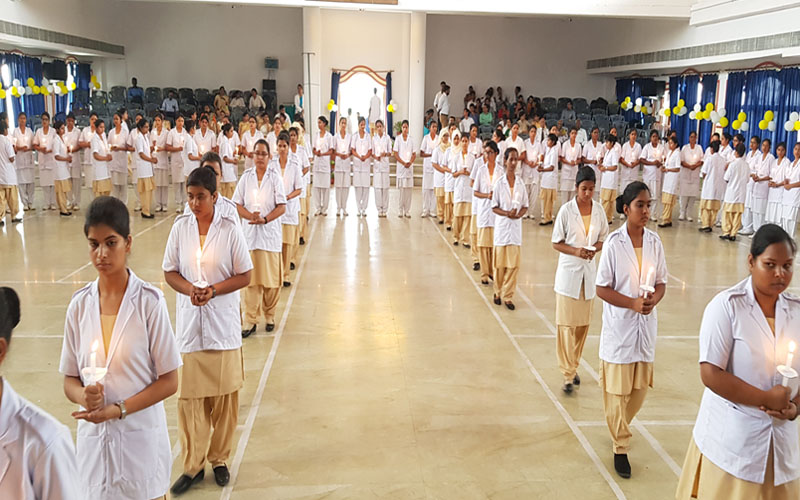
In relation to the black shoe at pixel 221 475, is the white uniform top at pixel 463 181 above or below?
above

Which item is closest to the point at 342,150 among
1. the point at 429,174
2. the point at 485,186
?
the point at 429,174

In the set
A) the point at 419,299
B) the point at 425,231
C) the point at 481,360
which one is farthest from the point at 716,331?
the point at 425,231

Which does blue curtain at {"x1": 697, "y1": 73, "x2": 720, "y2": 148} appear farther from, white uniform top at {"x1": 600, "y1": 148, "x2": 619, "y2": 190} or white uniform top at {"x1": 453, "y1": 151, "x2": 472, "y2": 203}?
white uniform top at {"x1": 453, "y1": 151, "x2": 472, "y2": 203}

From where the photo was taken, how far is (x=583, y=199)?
5820 millimetres

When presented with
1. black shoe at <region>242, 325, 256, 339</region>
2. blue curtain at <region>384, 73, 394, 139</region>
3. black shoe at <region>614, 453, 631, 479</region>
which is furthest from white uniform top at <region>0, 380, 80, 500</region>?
blue curtain at <region>384, 73, 394, 139</region>

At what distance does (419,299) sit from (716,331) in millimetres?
5933

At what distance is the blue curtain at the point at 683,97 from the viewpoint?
21969mm

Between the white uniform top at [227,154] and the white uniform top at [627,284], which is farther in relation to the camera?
the white uniform top at [227,154]

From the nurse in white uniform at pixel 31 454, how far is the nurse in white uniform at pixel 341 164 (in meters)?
13.4

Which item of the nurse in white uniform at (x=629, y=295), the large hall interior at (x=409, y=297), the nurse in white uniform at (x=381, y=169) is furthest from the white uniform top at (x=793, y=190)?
the nurse in white uniform at (x=629, y=295)

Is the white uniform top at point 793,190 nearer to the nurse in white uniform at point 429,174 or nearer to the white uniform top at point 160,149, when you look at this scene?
the nurse in white uniform at point 429,174

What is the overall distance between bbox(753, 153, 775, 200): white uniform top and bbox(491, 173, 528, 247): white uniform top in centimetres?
783

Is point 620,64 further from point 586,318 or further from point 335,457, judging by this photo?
point 335,457

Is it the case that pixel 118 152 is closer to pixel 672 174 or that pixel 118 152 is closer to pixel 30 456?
pixel 672 174
